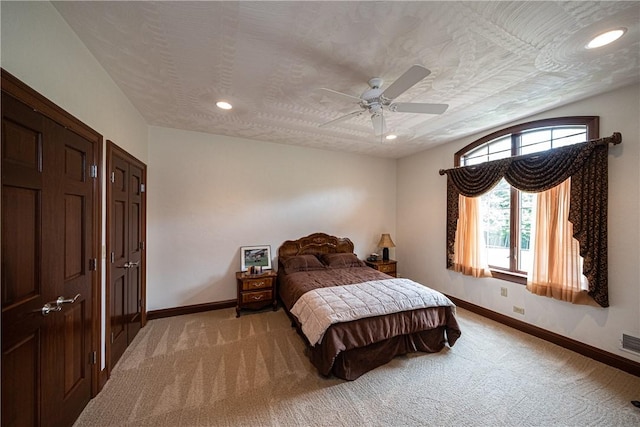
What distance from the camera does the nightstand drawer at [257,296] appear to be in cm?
338

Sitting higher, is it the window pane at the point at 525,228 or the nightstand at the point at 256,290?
the window pane at the point at 525,228

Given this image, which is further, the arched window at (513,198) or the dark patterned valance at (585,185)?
the arched window at (513,198)

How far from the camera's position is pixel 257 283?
3449mm

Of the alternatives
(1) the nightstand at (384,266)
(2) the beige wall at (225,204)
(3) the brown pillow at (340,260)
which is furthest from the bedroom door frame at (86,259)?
(1) the nightstand at (384,266)

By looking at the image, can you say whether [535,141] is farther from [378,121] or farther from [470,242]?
[378,121]

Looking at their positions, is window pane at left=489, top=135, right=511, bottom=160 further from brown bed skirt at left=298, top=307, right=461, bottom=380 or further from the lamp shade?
brown bed skirt at left=298, top=307, right=461, bottom=380

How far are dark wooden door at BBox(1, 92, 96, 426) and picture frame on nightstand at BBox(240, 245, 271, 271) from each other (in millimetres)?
2047

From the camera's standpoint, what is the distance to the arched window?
105 inches

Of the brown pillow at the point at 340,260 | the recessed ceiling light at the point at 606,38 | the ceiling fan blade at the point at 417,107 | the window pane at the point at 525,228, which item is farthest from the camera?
the brown pillow at the point at 340,260

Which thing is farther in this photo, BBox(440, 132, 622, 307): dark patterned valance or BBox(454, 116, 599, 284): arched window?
BBox(454, 116, 599, 284): arched window

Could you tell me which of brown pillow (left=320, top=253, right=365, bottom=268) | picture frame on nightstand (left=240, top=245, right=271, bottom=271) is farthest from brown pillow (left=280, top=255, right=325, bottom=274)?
picture frame on nightstand (left=240, top=245, right=271, bottom=271)

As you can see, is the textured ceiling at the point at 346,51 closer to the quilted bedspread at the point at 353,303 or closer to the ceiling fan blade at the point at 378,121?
the ceiling fan blade at the point at 378,121

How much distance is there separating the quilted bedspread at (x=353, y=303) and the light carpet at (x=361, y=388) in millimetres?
468

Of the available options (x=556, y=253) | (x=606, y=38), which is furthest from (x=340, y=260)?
(x=606, y=38)
